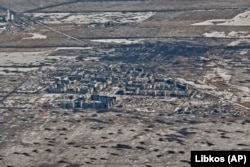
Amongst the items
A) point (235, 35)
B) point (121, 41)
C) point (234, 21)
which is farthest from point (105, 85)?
point (234, 21)

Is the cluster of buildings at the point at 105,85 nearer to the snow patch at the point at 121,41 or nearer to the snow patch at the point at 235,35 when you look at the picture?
the snow patch at the point at 121,41

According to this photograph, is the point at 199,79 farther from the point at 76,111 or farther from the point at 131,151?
the point at 131,151

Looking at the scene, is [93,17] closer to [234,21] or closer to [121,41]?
[121,41]

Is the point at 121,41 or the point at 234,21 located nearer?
the point at 121,41

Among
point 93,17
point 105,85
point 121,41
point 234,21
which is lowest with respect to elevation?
point 105,85

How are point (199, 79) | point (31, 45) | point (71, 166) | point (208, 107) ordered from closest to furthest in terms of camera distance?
point (71, 166), point (208, 107), point (199, 79), point (31, 45)

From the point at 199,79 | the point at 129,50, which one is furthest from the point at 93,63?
the point at 199,79

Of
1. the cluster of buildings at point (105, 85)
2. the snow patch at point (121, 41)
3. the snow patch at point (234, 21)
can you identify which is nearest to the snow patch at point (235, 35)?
the snow patch at point (234, 21)

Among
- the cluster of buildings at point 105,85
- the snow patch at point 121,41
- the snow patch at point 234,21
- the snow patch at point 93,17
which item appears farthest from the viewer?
the snow patch at point 93,17

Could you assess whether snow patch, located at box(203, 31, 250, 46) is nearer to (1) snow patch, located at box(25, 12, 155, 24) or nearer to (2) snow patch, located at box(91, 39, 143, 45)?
(2) snow patch, located at box(91, 39, 143, 45)
